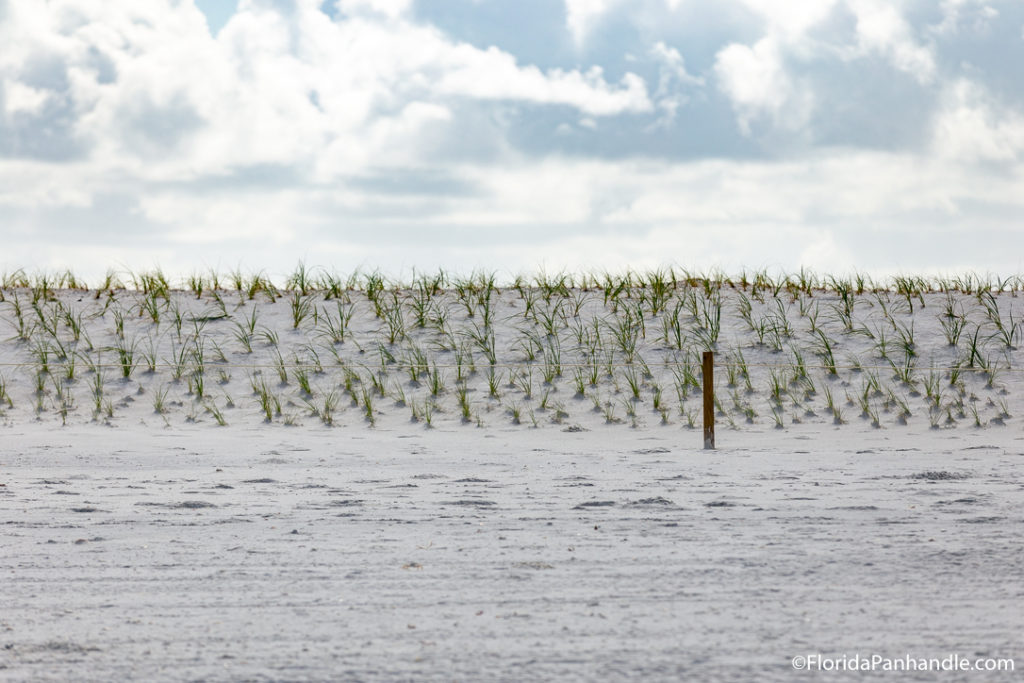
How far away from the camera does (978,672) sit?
10.6 feet

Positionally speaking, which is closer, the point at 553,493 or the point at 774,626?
the point at 774,626

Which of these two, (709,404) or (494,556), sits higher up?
(709,404)

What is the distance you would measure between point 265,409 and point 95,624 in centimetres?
797

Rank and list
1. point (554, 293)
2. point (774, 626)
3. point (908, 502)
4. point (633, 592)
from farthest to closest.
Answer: point (554, 293) < point (908, 502) < point (633, 592) < point (774, 626)

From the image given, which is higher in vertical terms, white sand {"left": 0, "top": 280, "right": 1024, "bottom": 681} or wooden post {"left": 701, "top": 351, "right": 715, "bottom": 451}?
wooden post {"left": 701, "top": 351, "right": 715, "bottom": 451}

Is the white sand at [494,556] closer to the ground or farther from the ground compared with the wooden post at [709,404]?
closer to the ground

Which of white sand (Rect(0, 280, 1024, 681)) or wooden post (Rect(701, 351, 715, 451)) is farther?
wooden post (Rect(701, 351, 715, 451))

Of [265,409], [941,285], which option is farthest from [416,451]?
[941,285]

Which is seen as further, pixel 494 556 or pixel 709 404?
pixel 709 404

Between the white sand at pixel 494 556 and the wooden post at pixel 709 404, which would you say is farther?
the wooden post at pixel 709 404

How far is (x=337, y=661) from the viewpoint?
329cm

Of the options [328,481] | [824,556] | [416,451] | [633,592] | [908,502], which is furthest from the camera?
[416,451]

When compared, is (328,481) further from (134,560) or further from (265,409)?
(265,409)

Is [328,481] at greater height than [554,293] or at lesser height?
lesser
